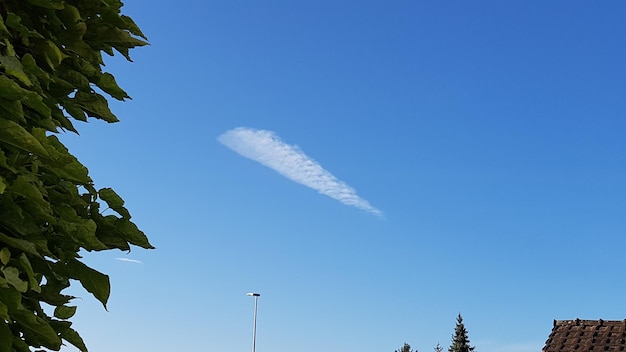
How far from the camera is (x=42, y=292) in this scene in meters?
2.87

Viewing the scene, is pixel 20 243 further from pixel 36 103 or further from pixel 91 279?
pixel 36 103

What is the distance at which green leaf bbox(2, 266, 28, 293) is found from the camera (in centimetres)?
240

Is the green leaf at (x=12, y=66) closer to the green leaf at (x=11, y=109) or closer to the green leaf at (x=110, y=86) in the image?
the green leaf at (x=11, y=109)

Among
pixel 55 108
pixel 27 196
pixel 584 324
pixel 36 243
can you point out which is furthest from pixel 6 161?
pixel 584 324

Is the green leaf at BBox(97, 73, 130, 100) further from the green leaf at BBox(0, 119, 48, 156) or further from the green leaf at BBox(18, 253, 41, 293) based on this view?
the green leaf at BBox(18, 253, 41, 293)

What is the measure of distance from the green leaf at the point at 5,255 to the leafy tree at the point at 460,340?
50.0m

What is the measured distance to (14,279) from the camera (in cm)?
243

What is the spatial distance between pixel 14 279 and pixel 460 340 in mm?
50287

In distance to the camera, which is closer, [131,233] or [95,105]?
[131,233]

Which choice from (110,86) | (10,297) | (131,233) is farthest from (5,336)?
(110,86)

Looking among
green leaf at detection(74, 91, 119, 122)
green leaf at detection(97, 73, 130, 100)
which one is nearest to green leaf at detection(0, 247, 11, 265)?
green leaf at detection(74, 91, 119, 122)

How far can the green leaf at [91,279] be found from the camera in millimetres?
2756

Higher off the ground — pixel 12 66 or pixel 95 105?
pixel 95 105

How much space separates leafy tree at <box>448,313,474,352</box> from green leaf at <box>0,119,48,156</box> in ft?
164
